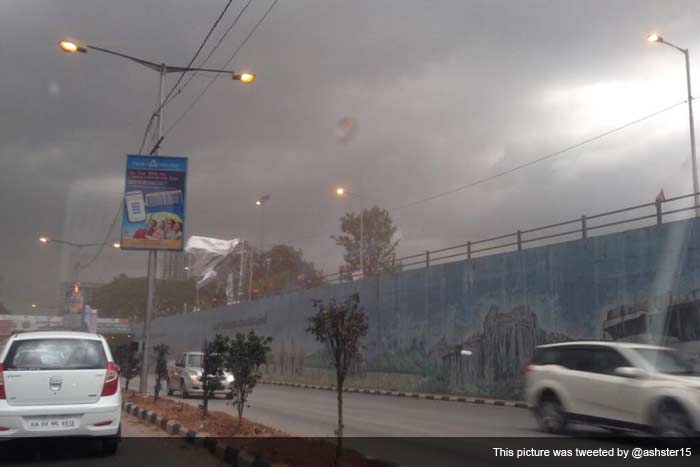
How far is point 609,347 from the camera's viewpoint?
12.2m

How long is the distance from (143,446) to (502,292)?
15.5m

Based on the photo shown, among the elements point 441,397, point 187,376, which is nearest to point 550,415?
point 441,397

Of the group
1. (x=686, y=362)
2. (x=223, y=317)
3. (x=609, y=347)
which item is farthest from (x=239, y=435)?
(x=223, y=317)

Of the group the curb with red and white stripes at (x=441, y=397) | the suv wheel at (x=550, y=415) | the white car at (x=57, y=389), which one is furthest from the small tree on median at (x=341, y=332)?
the curb with red and white stripes at (x=441, y=397)

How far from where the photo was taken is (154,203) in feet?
68.6

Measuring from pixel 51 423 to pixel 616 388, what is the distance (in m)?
8.82

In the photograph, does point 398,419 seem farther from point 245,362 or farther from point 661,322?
point 661,322

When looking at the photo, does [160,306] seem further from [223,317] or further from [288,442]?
[288,442]

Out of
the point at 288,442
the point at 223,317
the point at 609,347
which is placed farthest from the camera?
the point at 223,317

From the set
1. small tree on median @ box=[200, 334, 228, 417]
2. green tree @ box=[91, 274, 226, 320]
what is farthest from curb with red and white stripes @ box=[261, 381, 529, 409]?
green tree @ box=[91, 274, 226, 320]

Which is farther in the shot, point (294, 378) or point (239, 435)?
point (294, 378)

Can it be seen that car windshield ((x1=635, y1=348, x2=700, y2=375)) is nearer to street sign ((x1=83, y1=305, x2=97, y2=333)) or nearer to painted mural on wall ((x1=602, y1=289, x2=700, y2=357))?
painted mural on wall ((x1=602, y1=289, x2=700, y2=357))

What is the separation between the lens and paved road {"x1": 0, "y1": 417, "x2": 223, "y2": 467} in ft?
30.2

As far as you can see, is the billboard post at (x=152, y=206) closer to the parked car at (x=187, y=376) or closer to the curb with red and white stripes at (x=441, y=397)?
the parked car at (x=187, y=376)
